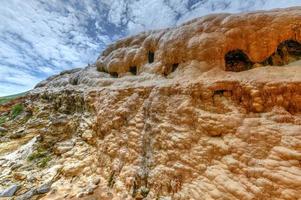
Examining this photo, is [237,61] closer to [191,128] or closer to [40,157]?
[191,128]

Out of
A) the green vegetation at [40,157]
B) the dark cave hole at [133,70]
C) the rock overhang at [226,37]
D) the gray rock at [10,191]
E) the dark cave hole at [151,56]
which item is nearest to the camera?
the rock overhang at [226,37]

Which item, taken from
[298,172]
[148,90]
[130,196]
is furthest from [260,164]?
[148,90]

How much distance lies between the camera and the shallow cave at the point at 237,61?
237 inches

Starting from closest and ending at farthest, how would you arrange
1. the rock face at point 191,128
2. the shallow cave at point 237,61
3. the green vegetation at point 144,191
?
the rock face at point 191,128 < the green vegetation at point 144,191 < the shallow cave at point 237,61

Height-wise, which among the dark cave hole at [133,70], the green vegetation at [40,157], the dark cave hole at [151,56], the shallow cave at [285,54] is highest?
the dark cave hole at [151,56]

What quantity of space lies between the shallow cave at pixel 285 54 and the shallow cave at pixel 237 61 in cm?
49

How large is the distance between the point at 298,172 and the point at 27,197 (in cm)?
676

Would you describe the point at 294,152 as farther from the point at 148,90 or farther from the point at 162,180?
the point at 148,90

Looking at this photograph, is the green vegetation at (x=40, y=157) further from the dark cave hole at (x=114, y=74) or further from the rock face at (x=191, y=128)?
the dark cave hole at (x=114, y=74)

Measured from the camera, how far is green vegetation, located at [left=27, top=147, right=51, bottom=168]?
7430mm

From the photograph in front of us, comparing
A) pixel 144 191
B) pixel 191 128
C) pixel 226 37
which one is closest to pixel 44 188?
pixel 144 191

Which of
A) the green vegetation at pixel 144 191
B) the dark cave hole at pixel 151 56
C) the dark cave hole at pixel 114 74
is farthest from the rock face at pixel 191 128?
the dark cave hole at pixel 114 74

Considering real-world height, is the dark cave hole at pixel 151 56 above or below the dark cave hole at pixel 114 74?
above

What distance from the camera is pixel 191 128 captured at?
502 cm
